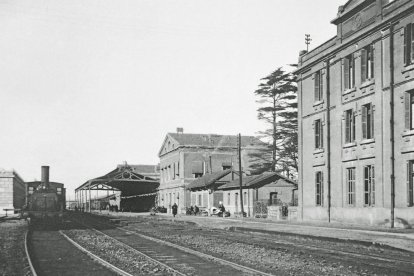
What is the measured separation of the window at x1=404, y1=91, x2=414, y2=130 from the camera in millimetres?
25281

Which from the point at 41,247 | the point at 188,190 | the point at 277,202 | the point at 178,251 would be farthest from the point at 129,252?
the point at 188,190

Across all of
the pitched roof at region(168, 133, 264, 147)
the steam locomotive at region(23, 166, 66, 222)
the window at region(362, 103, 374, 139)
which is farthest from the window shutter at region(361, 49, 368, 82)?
the pitched roof at region(168, 133, 264, 147)

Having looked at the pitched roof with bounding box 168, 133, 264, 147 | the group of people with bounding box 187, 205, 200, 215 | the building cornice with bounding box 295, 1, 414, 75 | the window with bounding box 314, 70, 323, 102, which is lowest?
the group of people with bounding box 187, 205, 200, 215

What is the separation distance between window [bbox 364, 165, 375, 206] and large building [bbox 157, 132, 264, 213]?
36.7 meters

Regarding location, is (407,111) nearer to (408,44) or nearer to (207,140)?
(408,44)

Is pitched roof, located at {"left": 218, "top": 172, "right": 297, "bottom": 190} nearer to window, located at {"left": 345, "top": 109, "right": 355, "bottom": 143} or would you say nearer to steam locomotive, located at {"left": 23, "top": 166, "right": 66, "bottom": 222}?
window, located at {"left": 345, "top": 109, "right": 355, "bottom": 143}

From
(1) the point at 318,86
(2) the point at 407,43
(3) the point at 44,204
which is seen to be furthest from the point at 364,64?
(3) the point at 44,204

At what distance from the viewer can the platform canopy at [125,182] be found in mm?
71250

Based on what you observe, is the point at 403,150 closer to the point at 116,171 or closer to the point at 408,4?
the point at 408,4

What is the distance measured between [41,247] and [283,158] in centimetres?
4247

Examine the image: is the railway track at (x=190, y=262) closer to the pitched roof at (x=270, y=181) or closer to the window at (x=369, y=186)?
the window at (x=369, y=186)

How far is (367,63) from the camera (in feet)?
95.2

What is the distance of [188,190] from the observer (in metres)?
66.2

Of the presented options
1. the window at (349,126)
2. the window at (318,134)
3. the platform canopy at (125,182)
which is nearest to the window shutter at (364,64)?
the window at (349,126)
